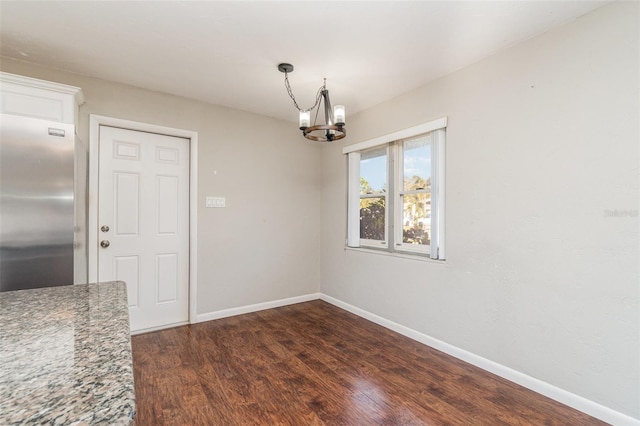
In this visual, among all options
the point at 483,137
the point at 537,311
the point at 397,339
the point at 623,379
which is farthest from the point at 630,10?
the point at 397,339

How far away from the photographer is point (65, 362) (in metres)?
0.67

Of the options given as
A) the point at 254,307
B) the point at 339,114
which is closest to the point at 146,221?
the point at 254,307

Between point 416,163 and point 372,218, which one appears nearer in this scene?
point 416,163

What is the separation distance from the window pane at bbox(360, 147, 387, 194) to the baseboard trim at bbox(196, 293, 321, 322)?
1.68 m

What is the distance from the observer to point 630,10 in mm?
1765

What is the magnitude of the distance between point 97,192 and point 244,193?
147cm

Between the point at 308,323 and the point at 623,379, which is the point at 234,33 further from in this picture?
the point at 623,379

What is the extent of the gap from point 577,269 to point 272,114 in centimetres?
336

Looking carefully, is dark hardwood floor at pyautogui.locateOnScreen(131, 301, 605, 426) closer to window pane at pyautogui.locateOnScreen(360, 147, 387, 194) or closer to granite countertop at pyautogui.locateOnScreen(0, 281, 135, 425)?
granite countertop at pyautogui.locateOnScreen(0, 281, 135, 425)

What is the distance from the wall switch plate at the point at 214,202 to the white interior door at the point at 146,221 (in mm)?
225

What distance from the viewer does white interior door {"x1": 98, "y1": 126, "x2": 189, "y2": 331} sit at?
300 centimetres

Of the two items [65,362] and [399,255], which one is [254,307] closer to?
[399,255]

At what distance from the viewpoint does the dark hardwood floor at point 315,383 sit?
73.7 inches

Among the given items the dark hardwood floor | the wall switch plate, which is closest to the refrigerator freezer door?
the dark hardwood floor
